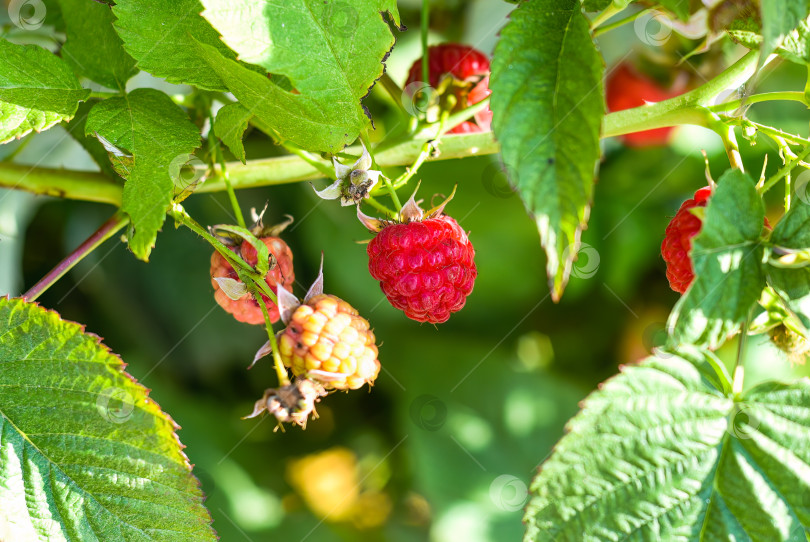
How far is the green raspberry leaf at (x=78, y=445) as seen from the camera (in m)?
0.60

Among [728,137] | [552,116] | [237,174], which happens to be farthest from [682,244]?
[237,174]

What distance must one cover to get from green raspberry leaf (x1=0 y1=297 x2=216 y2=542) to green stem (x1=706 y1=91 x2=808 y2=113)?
22.5 inches

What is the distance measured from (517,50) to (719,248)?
216 millimetres

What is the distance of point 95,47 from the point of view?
0.65 metres

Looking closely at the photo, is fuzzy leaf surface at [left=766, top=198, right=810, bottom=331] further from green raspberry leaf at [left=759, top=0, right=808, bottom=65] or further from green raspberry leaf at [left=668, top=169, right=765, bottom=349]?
green raspberry leaf at [left=759, top=0, right=808, bottom=65]

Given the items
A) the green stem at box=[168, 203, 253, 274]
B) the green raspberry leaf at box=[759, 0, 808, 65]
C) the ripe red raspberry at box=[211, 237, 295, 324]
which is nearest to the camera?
the green raspberry leaf at box=[759, 0, 808, 65]

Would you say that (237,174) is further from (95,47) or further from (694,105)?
(694,105)

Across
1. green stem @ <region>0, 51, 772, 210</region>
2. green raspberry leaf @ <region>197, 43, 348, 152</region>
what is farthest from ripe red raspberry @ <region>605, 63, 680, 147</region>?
green raspberry leaf @ <region>197, 43, 348, 152</region>

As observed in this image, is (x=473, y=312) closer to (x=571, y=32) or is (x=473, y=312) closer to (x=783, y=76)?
(x=783, y=76)

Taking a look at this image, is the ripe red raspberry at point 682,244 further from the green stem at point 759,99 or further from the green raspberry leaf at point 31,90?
the green raspberry leaf at point 31,90

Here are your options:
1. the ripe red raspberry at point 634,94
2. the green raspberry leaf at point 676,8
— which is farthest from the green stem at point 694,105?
the ripe red raspberry at point 634,94

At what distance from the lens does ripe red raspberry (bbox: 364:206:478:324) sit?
2.08 ft

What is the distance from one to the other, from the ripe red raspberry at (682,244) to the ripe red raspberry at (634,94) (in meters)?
0.71

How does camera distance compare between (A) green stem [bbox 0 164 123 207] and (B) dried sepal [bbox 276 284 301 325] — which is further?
(A) green stem [bbox 0 164 123 207]
